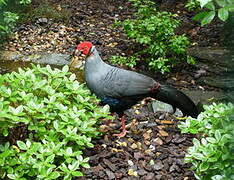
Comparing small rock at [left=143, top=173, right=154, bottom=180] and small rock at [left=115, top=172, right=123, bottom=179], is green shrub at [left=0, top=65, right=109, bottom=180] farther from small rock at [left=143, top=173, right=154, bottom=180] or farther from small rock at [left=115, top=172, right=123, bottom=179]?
small rock at [left=143, top=173, right=154, bottom=180]

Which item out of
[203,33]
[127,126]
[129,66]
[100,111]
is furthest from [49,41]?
[100,111]

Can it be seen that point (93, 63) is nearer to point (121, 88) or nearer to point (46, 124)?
point (121, 88)

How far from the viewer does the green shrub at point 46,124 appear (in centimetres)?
313

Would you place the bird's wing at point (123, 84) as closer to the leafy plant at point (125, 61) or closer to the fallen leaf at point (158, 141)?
the fallen leaf at point (158, 141)

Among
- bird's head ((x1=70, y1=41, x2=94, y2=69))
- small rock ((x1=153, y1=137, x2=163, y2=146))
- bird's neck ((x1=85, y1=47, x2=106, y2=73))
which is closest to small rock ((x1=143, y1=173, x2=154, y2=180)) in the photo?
small rock ((x1=153, y1=137, x2=163, y2=146))

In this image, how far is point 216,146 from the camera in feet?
9.60

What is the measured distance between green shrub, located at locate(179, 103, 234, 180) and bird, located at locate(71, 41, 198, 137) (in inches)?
40.1

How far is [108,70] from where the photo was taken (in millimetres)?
4188

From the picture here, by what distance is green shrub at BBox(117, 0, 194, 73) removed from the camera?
217 inches

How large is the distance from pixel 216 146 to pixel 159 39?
299 cm

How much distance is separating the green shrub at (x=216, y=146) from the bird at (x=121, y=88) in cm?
102

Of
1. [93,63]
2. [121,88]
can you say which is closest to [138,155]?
[121,88]

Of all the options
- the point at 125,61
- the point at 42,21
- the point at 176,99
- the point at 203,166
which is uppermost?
the point at 203,166

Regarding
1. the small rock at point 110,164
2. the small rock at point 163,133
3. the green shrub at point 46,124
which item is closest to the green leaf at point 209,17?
the green shrub at point 46,124
